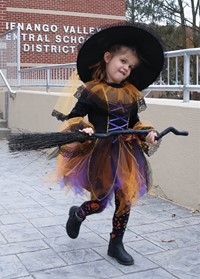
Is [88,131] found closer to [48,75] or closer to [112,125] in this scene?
[112,125]

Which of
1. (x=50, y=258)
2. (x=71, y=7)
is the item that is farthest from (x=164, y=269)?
(x=71, y=7)

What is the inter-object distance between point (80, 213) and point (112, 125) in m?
0.77

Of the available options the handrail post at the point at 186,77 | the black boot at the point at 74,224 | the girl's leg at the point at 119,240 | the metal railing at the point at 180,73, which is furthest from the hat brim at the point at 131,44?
the handrail post at the point at 186,77

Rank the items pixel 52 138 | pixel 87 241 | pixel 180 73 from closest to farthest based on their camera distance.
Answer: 1. pixel 52 138
2. pixel 87 241
3. pixel 180 73

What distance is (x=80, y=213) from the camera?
365 centimetres

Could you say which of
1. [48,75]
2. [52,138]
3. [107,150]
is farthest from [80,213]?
[48,75]

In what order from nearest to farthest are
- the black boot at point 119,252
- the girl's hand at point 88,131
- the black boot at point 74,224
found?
1. the girl's hand at point 88,131
2. the black boot at point 119,252
3. the black boot at point 74,224

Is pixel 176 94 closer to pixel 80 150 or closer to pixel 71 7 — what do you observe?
pixel 80 150

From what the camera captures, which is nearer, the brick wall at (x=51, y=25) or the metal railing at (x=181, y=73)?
the metal railing at (x=181, y=73)

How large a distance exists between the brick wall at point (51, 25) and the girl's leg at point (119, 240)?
13346mm

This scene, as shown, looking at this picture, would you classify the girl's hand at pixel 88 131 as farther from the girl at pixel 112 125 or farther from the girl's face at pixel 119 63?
the girl's face at pixel 119 63

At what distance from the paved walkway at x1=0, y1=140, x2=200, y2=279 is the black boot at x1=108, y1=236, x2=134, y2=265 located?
4 cm

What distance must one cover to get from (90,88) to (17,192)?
272 centimetres

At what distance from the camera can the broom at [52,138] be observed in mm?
3217
